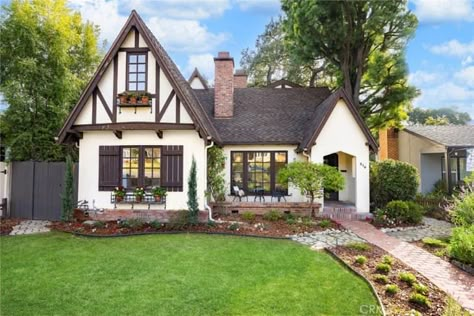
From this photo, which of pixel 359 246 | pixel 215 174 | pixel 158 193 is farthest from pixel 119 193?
pixel 359 246

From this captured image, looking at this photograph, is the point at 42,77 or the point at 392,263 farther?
the point at 42,77

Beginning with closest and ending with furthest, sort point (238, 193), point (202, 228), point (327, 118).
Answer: point (202, 228)
point (327, 118)
point (238, 193)

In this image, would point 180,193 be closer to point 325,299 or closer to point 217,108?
point 217,108

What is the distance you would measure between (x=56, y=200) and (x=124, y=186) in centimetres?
264

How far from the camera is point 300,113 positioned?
14523 millimetres

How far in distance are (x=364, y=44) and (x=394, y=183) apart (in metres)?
7.44

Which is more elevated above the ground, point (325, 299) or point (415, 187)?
point (415, 187)

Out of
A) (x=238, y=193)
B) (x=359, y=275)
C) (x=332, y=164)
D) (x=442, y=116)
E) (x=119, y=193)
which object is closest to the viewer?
(x=359, y=275)

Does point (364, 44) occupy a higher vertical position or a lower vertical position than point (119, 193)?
higher

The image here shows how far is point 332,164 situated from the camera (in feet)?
46.0

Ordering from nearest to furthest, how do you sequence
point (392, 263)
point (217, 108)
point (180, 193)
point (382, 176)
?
point (392, 263) < point (180, 193) < point (382, 176) < point (217, 108)

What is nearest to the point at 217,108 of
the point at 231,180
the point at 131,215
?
the point at 231,180

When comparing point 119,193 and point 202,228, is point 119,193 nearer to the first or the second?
point 119,193

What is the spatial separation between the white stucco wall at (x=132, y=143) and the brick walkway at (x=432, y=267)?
18.6 ft
